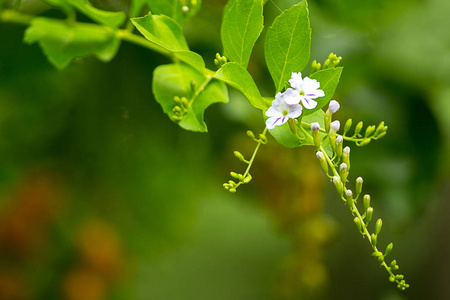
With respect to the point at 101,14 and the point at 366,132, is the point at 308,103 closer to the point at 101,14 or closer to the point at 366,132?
the point at 366,132

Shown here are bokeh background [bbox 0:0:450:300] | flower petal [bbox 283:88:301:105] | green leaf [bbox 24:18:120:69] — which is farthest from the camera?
bokeh background [bbox 0:0:450:300]

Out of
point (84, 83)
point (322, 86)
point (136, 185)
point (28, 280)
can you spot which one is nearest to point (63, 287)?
point (28, 280)

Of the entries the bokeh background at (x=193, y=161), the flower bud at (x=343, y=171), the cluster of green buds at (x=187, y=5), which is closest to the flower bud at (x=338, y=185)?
the flower bud at (x=343, y=171)

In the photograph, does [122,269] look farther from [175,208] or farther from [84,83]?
[84,83]

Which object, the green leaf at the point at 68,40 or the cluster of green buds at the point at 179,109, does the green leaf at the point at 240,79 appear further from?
the green leaf at the point at 68,40

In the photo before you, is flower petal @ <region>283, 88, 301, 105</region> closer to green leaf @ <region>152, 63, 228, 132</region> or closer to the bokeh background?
green leaf @ <region>152, 63, 228, 132</region>

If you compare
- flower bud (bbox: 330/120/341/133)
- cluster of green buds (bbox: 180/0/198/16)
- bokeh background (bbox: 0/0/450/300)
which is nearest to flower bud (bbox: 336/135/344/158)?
flower bud (bbox: 330/120/341/133)
